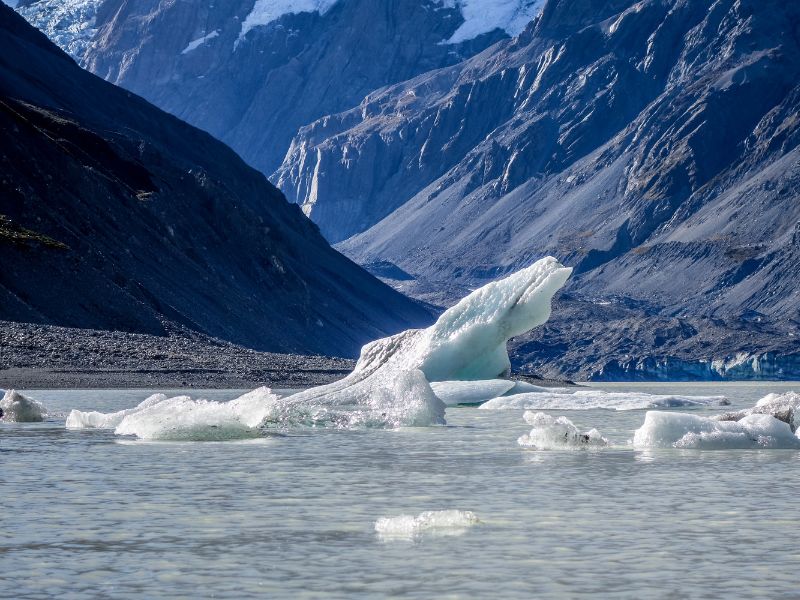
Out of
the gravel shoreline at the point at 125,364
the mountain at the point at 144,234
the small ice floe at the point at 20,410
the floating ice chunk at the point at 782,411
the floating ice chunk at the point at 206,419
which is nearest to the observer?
the floating ice chunk at the point at 206,419

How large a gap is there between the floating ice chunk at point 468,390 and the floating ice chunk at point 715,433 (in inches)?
759

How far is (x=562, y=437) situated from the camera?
30.0 m

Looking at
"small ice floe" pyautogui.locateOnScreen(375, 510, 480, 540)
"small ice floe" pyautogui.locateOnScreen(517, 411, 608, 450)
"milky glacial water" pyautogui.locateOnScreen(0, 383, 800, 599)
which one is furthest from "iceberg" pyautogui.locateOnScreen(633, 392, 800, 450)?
"small ice floe" pyautogui.locateOnScreen(375, 510, 480, 540)

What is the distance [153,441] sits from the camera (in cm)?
3219

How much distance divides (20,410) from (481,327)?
1688 cm

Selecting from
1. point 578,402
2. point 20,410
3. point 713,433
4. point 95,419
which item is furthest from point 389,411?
point 578,402

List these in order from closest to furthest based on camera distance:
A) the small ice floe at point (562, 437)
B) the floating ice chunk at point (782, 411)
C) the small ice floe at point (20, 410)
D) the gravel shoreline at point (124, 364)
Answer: the small ice floe at point (562, 437), the floating ice chunk at point (782, 411), the small ice floe at point (20, 410), the gravel shoreline at point (124, 364)

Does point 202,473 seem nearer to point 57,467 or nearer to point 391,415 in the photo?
point 57,467

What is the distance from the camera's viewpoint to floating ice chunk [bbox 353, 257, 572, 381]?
49000 millimetres

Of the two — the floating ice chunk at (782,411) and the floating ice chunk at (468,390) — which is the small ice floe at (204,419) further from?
the floating ice chunk at (468,390)

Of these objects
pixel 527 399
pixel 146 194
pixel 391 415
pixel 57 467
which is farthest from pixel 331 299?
pixel 57 467

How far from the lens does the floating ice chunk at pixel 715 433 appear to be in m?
28.9

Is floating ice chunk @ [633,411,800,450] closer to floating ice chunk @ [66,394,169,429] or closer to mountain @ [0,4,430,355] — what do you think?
floating ice chunk @ [66,394,169,429]

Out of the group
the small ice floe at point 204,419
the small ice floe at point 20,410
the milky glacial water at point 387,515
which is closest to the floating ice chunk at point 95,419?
the small ice floe at point 20,410
